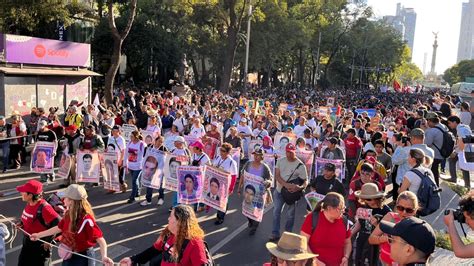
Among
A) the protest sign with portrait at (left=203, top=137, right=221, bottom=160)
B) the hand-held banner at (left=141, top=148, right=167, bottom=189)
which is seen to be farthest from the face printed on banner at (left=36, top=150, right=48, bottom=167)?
the protest sign with portrait at (left=203, top=137, right=221, bottom=160)

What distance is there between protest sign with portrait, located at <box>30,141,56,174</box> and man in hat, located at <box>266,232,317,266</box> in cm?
864

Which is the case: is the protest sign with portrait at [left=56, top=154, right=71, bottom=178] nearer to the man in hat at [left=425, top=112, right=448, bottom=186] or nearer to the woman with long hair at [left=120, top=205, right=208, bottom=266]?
the woman with long hair at [left=120, top=205, right=208, bottom=266]

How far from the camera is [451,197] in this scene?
1132 cm

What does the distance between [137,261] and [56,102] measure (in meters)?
17.1

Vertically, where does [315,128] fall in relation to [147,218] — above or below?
above

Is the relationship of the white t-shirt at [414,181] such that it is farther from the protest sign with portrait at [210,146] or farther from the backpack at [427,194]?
the protest sign with portrait at [210,146]

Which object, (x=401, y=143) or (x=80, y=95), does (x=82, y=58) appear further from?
(x=401, y=143)

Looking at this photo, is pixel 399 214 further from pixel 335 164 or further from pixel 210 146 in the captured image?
pixel 210 146

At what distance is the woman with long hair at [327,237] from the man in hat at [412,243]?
6.29ft

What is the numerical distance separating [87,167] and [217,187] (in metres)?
3.38

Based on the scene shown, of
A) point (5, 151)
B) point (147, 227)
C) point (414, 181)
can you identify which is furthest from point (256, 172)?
point (5, 151)

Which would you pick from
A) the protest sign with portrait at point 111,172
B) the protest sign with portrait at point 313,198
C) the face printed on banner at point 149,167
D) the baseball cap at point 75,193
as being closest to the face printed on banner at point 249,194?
the protest sign with portrait at point 313,198

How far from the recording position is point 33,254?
214 inches

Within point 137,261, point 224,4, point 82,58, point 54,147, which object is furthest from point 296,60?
point 137,261
